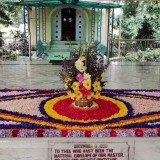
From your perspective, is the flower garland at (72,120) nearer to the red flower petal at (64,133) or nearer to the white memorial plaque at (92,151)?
the red flower petal at (64,133)

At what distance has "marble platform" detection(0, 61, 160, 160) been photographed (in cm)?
360

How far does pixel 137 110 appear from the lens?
4660 millimetres

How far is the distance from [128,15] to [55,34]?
390cm

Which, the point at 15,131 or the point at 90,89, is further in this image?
the point at 90,89

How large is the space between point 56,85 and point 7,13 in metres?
9.33

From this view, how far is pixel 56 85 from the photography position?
22.5 ft

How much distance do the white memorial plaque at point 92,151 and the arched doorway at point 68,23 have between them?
36.5 ft

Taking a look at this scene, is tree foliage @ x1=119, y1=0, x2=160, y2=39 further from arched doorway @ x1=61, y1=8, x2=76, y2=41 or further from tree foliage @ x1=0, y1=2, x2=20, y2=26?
tree foliage @ x1=0, y1=2, x2=20, y2=26

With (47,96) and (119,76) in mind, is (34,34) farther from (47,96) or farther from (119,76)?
(47,96)

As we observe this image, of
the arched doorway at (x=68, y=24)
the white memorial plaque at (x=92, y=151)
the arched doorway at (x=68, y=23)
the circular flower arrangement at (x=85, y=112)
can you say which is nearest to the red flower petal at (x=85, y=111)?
the circular flower arrangement at (x=85, y=112)

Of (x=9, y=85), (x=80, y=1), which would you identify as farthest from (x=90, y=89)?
(x=80, y=1)

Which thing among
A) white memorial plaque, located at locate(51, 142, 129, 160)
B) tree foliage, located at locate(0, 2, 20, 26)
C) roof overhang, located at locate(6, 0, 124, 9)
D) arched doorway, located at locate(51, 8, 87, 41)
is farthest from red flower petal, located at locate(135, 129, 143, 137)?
tree foliage, located at locate(0, 2, 20, 26)

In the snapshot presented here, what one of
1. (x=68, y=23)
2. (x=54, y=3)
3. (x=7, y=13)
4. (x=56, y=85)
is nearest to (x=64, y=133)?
(x=56, y=85)

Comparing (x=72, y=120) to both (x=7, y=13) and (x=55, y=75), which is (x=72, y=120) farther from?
(x=7, y=13)
